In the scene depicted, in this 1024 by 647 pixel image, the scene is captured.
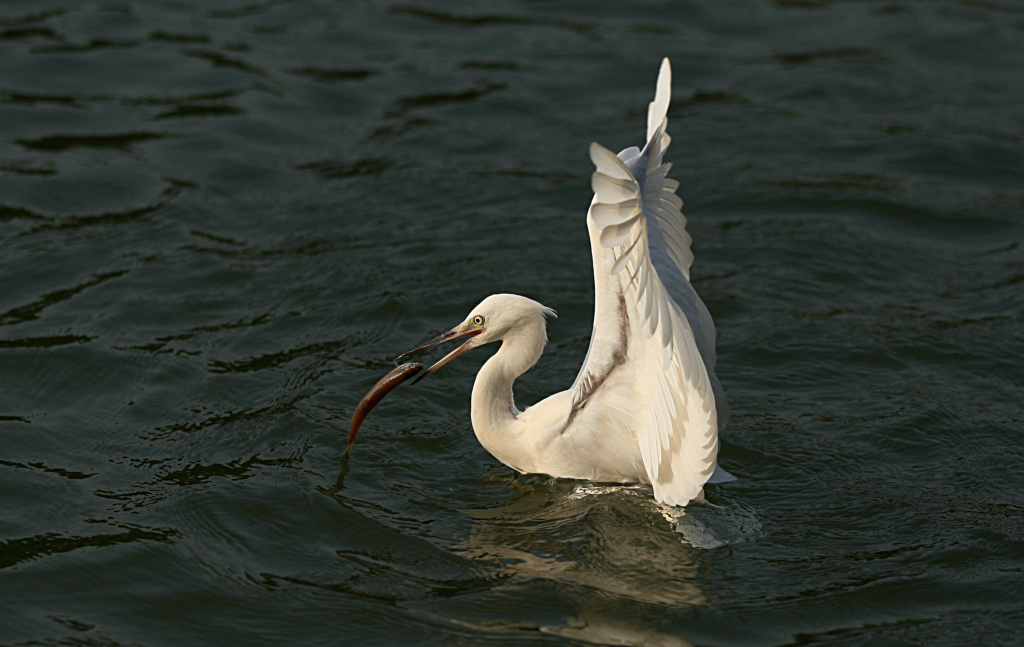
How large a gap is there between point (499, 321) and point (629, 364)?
0.85m

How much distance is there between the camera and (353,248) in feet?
29.6

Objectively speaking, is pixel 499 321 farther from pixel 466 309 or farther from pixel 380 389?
pixel 466 309

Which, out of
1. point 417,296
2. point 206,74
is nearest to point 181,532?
point 417,296

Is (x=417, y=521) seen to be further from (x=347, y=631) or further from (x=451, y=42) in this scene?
(x=451, y=42)

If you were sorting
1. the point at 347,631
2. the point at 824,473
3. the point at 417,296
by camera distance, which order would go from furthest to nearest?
the point at 417,296 → the point at 824,473 → the point at 347,631

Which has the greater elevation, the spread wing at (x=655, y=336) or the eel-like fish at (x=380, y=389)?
the spread wing at (x=655, y=336)

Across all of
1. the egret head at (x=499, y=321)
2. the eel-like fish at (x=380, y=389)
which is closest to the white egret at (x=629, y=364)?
the egret head at (x=499, y=321)

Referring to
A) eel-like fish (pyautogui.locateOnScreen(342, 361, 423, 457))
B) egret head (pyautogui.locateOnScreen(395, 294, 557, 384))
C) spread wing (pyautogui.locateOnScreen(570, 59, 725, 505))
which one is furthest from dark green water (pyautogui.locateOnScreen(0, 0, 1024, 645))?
egret head (pyautogui.locateOnScreen(395, 294, 557, 384))

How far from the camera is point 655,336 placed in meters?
5.54

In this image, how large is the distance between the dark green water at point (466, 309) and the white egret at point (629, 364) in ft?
1.03

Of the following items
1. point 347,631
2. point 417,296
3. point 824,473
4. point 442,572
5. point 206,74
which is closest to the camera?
point 347,631

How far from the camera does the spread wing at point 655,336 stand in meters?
5.05

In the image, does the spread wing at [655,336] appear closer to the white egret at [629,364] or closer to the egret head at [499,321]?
the white egret at [629,364]

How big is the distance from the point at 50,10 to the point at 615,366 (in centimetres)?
928
